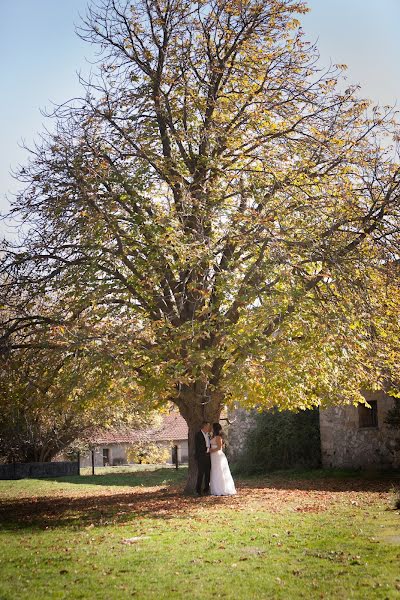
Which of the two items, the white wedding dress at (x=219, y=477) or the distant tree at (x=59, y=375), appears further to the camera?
the white wedding dress at (x=219, y=477)

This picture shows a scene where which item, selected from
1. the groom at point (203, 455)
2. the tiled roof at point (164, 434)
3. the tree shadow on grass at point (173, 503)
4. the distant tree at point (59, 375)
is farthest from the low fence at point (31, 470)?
the groom at point (203, 455)

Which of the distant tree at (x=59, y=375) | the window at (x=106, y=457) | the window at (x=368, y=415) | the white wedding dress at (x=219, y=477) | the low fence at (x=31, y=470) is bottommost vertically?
the window at (x=106, y=457)

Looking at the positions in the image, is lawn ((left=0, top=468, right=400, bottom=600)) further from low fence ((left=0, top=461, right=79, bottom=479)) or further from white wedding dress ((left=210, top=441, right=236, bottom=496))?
low fence ((left=0, top=461, right=79, bottom=479))

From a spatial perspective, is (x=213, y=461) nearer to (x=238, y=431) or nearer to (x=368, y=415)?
(x=368, y=415)

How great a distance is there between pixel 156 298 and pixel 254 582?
835 cm

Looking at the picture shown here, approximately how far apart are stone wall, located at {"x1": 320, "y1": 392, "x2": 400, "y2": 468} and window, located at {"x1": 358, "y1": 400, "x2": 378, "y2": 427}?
0.43ft

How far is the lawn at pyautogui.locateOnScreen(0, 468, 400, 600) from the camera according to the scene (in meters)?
7.24

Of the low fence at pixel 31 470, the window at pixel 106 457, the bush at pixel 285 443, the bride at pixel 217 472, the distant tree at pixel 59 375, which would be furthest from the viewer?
the window at pixel 106 457

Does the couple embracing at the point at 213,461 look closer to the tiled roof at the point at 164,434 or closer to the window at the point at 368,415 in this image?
the window at the point at 368,415

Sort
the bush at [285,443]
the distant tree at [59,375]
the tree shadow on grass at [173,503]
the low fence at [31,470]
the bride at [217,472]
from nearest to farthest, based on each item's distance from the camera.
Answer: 1. the tree shadow on grass at [173,503]
2. the distant tree at [59,375]
3. the bride at [217,472]
4. the bush at [285,443]
5. the low fence at [31,470]

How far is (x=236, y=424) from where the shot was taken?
27547mm

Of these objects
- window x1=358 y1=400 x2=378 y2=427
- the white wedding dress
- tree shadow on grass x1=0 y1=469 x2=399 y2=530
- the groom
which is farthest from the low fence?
the white wedding dress

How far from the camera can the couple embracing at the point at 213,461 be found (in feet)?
51.9

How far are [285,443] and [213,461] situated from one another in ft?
29.7
